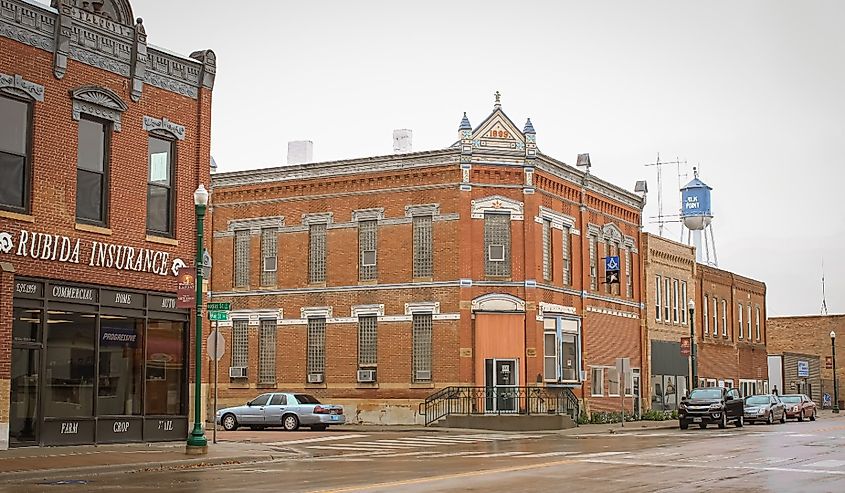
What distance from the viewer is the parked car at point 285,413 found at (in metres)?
39.1

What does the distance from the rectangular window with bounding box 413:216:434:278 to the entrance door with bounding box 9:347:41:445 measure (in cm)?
2146

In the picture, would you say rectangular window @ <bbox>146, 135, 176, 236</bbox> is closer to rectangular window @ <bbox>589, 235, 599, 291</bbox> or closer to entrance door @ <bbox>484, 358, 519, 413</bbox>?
entrance door @ <bbox>484, 358, 519, 413</bbox>

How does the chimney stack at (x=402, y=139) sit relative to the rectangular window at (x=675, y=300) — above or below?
above

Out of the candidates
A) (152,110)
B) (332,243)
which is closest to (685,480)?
(152,110)

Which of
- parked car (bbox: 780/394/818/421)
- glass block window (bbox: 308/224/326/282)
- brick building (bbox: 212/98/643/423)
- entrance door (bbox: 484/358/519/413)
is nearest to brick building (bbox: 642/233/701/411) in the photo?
parked car (bbox: 780/394/818/421)

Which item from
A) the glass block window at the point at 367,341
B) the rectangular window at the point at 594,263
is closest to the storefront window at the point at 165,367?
the glass block window at the point at 367,341

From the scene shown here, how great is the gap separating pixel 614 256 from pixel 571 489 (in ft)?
112

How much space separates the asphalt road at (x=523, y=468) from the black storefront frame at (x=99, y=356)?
3678 millimetres

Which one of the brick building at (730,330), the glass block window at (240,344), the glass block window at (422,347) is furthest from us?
the brick building at (730,330)

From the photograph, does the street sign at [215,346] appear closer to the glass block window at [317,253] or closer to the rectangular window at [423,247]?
the rectangular window at [423,247]

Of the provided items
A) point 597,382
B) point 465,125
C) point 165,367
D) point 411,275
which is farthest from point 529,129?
point 165,367

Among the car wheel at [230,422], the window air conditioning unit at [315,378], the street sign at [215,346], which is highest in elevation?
the street sign at [215,346]

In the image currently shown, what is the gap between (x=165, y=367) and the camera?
92.6 ft

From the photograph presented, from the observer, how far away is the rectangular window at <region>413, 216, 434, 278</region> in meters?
44.1
